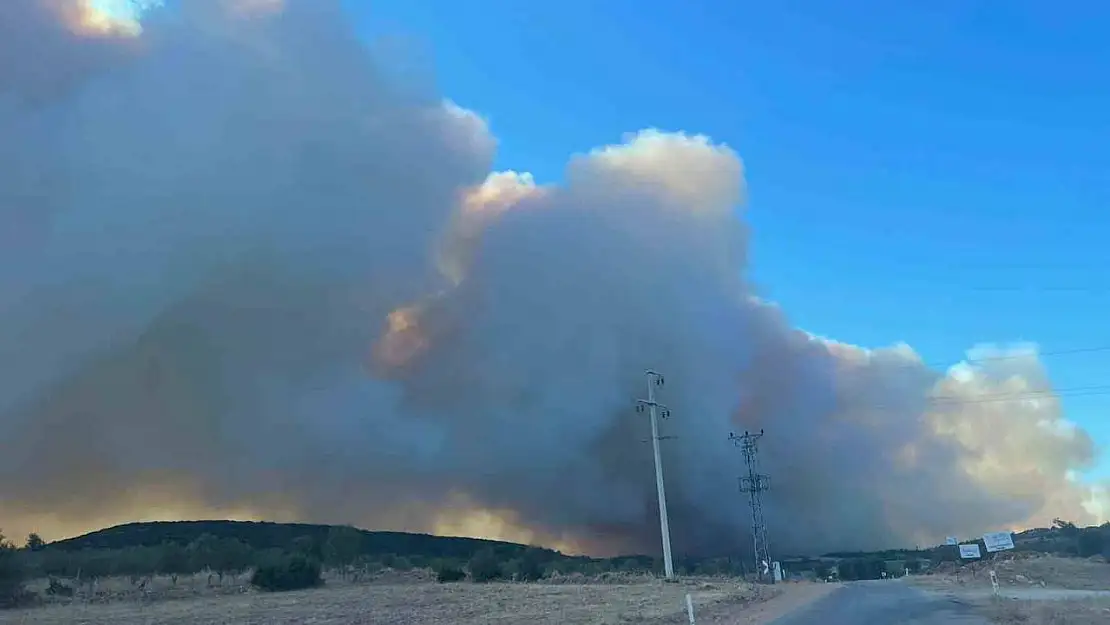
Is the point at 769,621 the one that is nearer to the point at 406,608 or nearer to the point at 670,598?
the point at 670,598

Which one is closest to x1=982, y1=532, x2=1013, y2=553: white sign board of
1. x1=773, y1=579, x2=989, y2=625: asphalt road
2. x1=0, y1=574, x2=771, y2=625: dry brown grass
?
x1=773, y1=579, x2=989, y2=625: asphalt road

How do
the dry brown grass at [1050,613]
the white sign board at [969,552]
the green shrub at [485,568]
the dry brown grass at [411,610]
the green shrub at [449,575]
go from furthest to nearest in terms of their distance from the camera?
1. the green shrub at [485,568]
2. the green shrub at [449,575]
3. the white sign board at [969,552]
4. the dry brown grass at [411,610]
5. the dry brown grass at [1050,613]

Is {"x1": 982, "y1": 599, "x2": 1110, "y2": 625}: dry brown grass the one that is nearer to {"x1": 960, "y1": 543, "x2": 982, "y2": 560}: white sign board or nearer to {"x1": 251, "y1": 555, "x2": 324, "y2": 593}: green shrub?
{"x1": 960, "y1": 543, "x2": 982, "y2": 560}: white sign board

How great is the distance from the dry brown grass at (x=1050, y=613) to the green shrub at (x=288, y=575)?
5910 centimetres

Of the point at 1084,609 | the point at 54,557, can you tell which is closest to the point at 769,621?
the point at 1084,609

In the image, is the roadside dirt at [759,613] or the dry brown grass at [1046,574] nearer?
the roadside dirt at [759,613]

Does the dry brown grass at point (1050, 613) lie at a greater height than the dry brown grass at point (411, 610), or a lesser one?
lesser

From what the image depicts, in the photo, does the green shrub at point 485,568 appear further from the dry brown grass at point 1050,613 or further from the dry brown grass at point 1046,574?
the dry brown grass at point 1050,613

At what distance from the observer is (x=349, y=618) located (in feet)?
126

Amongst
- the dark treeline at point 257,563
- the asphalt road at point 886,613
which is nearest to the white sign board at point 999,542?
the asphalt road at point 886,613

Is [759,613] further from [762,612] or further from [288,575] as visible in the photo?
[288,575]

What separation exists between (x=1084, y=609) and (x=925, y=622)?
299 inches

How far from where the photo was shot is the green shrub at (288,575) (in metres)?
74.5

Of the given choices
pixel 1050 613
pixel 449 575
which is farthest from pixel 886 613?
pixel 449 575
